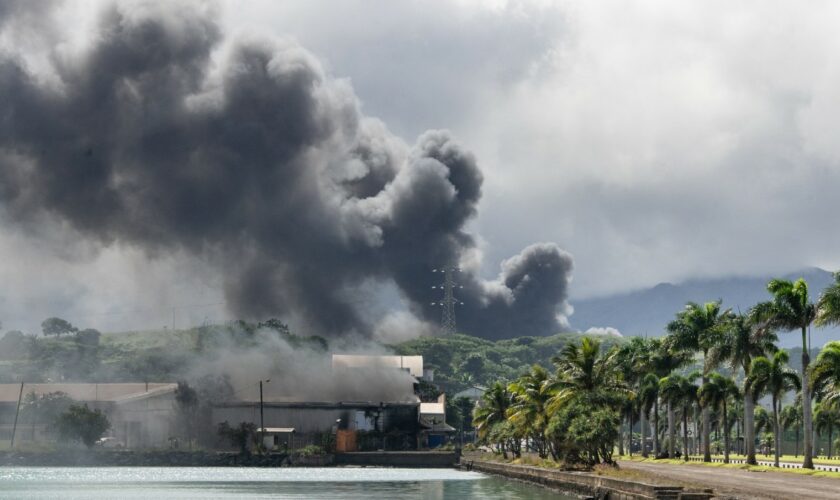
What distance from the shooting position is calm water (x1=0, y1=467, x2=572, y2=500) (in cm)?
8275

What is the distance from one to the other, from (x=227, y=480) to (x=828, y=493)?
7479cm

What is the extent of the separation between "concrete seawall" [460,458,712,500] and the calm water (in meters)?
1.03

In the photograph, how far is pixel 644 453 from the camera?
119 m

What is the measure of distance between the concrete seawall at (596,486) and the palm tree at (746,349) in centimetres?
1544

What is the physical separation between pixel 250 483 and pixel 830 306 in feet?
197

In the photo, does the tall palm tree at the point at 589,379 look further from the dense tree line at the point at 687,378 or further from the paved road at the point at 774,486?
the paved road at the point at 774,486

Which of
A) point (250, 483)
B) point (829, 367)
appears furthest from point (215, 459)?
point (829, 367)

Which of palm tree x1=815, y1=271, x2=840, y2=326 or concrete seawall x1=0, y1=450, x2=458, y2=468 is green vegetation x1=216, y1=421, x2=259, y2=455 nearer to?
concrete seawall x1=0, y1=450, x2=458, y2=468

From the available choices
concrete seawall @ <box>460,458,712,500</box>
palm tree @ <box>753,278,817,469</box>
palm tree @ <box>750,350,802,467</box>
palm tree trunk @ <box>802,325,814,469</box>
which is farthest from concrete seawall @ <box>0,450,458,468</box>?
palm tree trunk @ <box>802,325,814,469</box>

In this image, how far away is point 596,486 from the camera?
63406mm

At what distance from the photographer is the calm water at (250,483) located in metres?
82.8

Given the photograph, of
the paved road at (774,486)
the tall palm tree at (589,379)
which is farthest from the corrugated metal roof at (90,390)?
the paved road at (774,486)

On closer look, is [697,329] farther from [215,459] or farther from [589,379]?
[215,459]

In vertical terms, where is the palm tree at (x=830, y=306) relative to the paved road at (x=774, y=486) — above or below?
above
